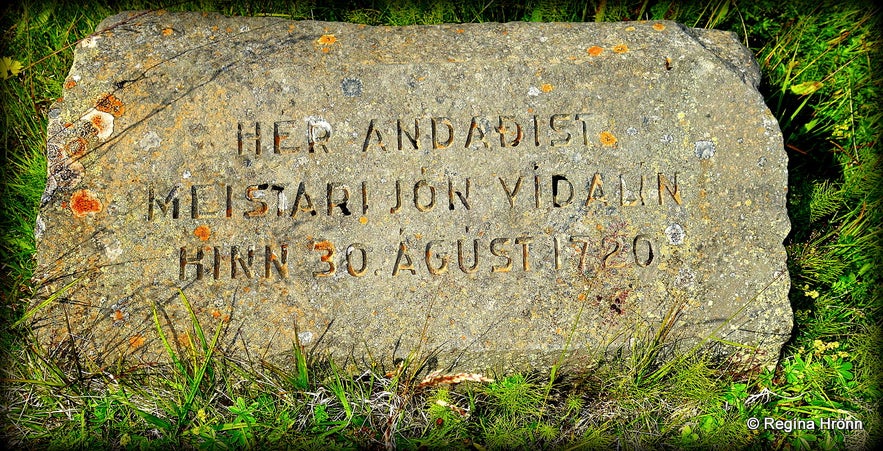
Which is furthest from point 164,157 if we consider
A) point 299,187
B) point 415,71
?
point 415,71

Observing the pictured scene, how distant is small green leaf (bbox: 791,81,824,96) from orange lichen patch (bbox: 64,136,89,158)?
3.35m

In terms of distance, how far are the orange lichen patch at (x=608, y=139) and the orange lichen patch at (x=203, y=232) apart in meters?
1.63

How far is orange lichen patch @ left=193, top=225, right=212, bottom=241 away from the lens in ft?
8.58

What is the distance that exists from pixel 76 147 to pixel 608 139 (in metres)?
2.17

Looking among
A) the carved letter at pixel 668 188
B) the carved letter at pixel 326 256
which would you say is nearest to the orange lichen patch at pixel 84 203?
the carved letter at pixel 326 256

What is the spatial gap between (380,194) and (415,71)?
1.78ft

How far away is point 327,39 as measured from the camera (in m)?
2.80

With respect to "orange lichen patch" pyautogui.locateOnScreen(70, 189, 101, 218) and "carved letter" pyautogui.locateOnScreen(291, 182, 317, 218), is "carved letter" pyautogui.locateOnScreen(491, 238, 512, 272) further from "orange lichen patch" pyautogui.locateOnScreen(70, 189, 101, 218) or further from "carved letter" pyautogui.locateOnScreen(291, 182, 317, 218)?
"orange lichen patch" pyautogui.locateOnScreen(70, 189, 101, 218)

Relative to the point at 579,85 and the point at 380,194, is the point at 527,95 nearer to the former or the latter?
the point at 579,85

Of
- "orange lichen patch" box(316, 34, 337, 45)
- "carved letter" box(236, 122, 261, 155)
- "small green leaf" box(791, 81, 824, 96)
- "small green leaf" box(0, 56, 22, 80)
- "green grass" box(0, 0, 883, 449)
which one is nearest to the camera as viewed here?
"green grass" box(0, 0, 883, 449)

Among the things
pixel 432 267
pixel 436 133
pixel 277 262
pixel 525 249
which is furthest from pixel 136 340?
pixel 525 249

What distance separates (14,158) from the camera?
333cm

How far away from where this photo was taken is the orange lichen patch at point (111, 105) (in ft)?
8.89

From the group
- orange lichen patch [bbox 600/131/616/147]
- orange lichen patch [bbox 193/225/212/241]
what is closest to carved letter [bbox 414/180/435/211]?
orange lichen patch [bbox 600/131/616/147]
